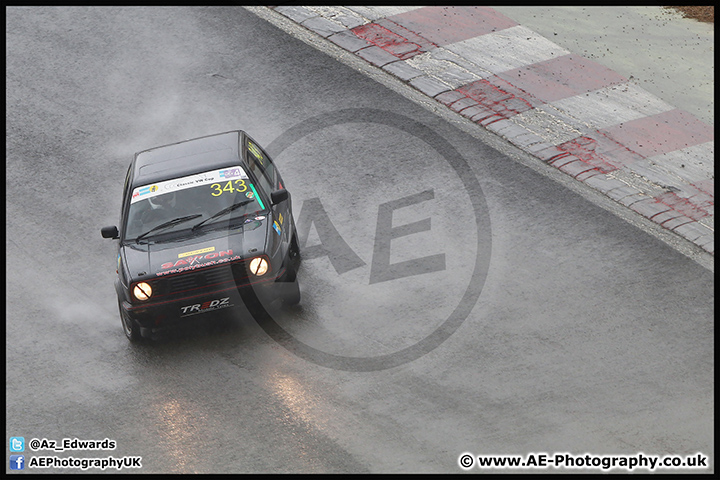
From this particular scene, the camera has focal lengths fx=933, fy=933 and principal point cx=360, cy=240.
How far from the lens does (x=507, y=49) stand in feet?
47.2

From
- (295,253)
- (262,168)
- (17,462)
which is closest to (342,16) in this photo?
(262,168)

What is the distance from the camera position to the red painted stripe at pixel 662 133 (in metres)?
12.2

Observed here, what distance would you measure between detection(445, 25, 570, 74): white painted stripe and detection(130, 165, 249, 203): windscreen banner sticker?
17.7 feet

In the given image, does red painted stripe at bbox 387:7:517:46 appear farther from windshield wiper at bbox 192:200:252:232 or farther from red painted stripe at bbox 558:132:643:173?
windshield wiper at bbox 192:200:252:232

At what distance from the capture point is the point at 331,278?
10.4 meters

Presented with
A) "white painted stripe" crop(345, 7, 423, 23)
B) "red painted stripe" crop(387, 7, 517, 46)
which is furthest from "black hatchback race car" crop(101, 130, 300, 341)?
"white painted stripe" crop(345, 7, 423, 23)

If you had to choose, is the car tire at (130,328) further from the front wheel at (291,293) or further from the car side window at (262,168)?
the car side window at (262,168)

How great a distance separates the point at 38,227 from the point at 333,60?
17.5 ft

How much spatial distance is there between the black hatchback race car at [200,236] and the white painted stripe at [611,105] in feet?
15.3

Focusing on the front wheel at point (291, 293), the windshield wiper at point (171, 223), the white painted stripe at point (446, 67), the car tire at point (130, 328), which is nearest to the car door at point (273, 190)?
the front wheel at point (291, 293)

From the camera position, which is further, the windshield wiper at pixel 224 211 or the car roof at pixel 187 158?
the car roof at pixel 187 158

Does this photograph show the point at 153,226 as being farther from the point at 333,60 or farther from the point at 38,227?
the point at 333,60

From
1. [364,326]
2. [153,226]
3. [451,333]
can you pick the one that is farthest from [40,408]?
[451,333]

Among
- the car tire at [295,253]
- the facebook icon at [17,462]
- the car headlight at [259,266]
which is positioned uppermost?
the car headlight at [259,266]
